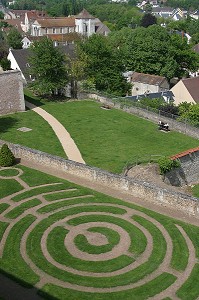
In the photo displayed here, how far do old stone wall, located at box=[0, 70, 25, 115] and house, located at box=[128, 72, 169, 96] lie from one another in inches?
1161

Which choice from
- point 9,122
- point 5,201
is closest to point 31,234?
point 5,201

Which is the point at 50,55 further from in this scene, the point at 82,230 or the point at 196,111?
the point at 82,230

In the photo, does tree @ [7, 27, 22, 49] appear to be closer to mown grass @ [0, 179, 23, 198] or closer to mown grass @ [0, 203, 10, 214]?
mown grass @ [0, 179, 23, 198]

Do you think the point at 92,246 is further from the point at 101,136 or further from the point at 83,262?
the point at 101,136

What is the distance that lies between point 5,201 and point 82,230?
7.58m

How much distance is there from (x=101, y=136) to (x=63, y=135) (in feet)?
15.0

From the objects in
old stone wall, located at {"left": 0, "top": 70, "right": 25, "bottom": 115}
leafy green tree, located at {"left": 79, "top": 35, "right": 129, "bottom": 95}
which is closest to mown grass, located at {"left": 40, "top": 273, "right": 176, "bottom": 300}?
old stone wall, located at {"left": 0, "top": 70, "right": 25, "bottom": 115}

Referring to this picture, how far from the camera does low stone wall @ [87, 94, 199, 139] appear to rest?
53947 mm

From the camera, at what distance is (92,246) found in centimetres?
2833

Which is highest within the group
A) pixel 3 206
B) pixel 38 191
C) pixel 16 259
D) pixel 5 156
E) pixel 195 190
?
pixel 5 156

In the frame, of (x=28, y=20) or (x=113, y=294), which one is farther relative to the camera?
(x=28, y=20)

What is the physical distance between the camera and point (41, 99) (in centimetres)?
6569

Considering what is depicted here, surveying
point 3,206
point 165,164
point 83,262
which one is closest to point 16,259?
point 83,262

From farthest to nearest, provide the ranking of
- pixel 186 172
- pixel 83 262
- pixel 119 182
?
1. pixel 186 172
2. pixel 119 182
3. pixel 83 262
